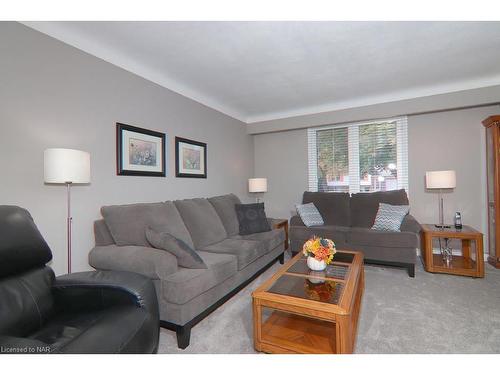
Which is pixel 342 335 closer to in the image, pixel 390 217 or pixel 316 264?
pixel 316 264

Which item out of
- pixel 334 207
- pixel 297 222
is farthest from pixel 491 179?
pixel 297 222

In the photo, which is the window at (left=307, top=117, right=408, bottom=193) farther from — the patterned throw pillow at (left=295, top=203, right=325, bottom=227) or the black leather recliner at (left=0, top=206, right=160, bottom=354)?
the black leather recliner at (left=0, top=206, right=160, bottom=354)

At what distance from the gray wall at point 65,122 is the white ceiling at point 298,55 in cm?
17

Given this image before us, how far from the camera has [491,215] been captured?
132 inches

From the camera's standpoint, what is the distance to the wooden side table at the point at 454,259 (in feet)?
9.41

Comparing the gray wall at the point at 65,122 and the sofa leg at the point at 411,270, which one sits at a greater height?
the gray wall at the point at 65,122

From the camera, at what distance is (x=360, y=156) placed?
4.25 meters

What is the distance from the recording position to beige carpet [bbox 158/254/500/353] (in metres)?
1.70

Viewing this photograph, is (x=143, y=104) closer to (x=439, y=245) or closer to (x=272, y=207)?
(x=272, y=207)

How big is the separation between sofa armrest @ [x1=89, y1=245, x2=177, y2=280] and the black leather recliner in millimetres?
234

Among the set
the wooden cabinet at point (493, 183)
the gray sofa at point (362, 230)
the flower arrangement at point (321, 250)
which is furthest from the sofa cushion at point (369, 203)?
the flower arrangement at point (321, 250)

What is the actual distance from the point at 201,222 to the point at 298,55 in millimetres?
2089

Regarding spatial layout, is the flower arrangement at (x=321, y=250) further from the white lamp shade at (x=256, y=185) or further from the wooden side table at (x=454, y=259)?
the white lamp shade at (x=256, y=185)
